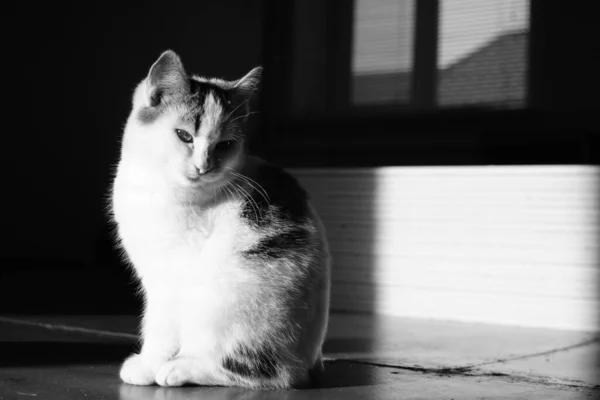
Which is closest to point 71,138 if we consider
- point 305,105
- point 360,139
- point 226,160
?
point 305,105

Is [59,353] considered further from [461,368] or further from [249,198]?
[461,368]

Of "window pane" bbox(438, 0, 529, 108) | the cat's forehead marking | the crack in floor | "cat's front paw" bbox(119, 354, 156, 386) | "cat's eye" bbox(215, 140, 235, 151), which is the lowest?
the crack in floor

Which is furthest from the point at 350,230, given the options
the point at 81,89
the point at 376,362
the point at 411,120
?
the point at 81,89

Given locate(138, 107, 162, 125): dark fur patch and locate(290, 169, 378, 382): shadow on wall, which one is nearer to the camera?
locate(138, 107, 162, 125): dark fur patch

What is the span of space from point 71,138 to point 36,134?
0.63ft

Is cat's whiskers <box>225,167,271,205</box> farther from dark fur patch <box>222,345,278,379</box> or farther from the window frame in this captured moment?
the window frame

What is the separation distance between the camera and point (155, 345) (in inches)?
61.6

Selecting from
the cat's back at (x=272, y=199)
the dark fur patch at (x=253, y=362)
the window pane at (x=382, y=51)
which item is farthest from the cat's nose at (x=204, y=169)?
the window pane at (x=382, y=51)

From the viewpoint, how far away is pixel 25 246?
15.0ft

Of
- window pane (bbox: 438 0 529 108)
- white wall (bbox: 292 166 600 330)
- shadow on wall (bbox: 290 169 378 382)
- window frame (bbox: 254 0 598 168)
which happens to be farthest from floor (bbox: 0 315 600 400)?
window pane (bbox: 438 0 529 108)

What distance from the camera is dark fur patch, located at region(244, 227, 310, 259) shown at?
155 cm

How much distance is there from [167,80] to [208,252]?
337 mm

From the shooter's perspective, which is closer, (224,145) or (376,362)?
(224,145)

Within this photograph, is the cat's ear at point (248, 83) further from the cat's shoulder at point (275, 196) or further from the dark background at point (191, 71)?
the dark background at point (191, 71)
